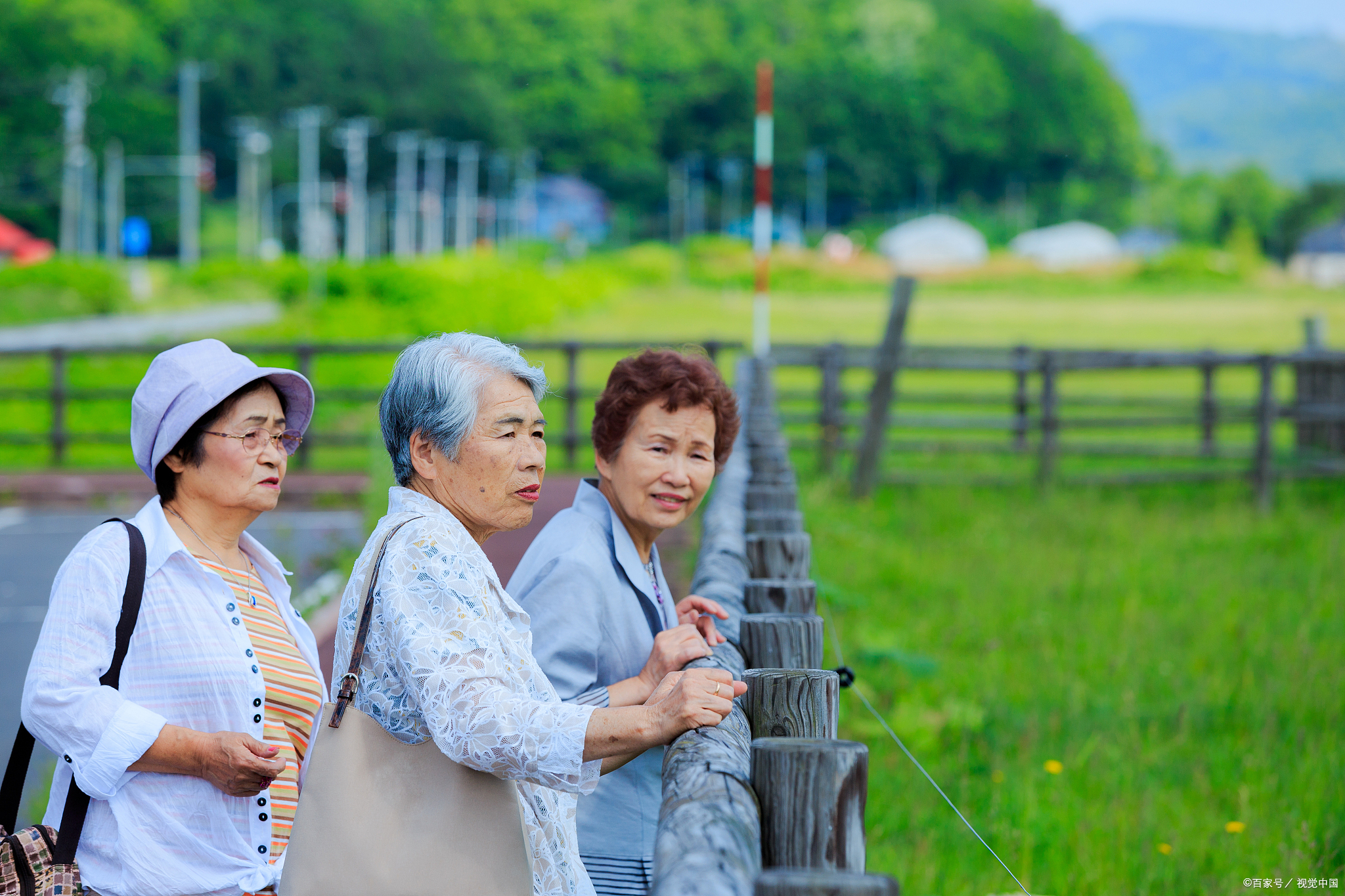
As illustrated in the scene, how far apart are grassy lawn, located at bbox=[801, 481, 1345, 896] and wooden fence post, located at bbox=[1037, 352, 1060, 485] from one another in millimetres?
1696

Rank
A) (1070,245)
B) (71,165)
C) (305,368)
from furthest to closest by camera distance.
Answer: (1070,245)
(71,165)
(305,368)

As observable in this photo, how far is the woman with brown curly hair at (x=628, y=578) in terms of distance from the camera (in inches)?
88.2

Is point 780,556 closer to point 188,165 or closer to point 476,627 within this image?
point 476,627

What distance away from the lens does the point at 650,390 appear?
254 cm

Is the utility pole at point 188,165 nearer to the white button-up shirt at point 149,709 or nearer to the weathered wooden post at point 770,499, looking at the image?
the weathered wooden post at point 770,499

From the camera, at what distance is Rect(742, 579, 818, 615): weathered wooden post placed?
285 cm

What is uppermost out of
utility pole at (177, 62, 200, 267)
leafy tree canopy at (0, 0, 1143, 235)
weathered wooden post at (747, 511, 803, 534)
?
leafy tree canopy at (0, 0, 1143, 235)

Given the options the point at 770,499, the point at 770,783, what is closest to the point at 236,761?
the point at 770,783

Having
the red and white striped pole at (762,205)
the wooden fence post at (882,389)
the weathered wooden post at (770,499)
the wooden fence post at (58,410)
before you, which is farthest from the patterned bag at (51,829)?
the wooden fence post at (58,410)

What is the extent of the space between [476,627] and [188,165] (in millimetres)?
50019

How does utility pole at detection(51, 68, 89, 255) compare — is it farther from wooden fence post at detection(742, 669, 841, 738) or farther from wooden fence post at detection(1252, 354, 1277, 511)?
wooden fence post at detection(742, 669, 841, 738)

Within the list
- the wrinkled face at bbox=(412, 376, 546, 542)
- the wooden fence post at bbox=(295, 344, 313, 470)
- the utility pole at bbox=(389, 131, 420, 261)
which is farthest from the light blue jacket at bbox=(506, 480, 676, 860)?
the utility pole at bbox=(389, 131, 420, 261)

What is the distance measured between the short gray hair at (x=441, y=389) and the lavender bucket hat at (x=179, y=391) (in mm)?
290

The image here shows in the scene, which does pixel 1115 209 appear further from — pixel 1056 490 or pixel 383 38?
pixel 1056 490
